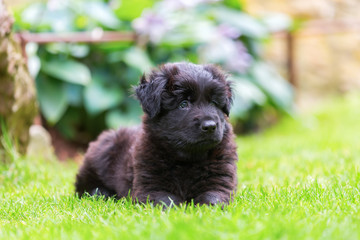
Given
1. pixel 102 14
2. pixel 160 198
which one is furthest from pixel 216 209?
pixel 102 14

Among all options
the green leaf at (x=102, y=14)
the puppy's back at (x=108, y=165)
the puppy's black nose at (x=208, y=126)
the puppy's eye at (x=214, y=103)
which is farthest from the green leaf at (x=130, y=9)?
the puppy's black nose at (x=208, y=126)

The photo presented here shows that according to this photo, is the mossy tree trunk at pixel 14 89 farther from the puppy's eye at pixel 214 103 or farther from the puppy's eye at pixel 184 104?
the puppy's eye at pixel 214 103

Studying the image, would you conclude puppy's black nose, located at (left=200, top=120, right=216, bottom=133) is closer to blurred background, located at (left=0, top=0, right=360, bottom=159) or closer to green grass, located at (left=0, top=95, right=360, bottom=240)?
green grass, located at (left=0, top=95, right=360, bottom=240)

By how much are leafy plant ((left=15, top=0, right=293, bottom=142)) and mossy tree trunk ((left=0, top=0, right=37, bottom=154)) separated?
117 cm

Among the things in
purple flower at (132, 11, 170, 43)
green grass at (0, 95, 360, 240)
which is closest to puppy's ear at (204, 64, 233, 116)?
green grass at (0, 95, 360, 240)

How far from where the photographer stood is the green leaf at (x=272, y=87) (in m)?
9.42

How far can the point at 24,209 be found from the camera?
3420 mm

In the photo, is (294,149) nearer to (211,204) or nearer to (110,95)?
(110,95)

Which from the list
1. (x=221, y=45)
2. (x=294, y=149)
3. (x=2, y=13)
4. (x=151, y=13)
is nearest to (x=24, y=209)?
(x=2, y=13)

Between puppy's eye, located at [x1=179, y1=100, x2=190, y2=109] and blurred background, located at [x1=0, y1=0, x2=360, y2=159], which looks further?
blurred background, located at [x1=0, y1=0, x2=360, y2=159]

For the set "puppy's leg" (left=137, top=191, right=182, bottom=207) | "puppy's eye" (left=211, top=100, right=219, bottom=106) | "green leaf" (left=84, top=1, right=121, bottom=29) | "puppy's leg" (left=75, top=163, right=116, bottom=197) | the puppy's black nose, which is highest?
"green leaf" (left=84, top=1, right=121, bottom=29)

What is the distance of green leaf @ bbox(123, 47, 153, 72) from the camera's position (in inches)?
288

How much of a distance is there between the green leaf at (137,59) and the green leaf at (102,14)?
0.54 metres

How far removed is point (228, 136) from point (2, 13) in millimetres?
2720
